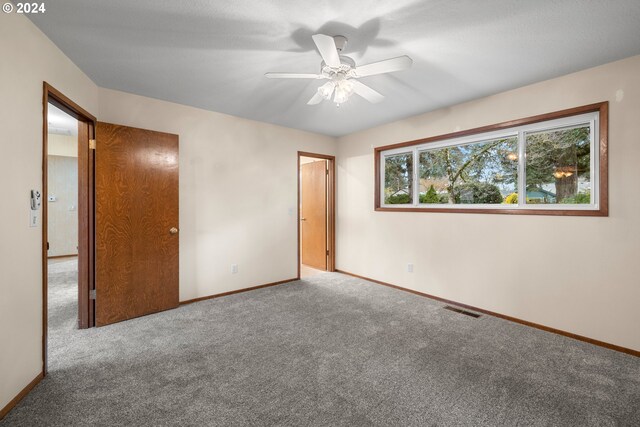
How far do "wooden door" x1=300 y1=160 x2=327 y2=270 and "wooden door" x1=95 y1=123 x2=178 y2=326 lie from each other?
2642 mm

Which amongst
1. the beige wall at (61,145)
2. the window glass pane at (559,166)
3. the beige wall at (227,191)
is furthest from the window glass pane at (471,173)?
the beige wall at (61,145)

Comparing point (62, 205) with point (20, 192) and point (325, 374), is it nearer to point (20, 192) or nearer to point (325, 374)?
point (20, 192)

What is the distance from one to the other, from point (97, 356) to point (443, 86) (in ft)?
13.0

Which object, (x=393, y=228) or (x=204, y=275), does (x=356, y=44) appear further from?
(x=204, y=275)

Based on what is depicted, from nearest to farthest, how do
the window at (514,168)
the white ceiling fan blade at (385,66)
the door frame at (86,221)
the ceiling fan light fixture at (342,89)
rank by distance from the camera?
the white ceiling fan blade at (385,66), the ceiling fan light fixture at (342,89), the window at (514,168), the door frame at (86,221)

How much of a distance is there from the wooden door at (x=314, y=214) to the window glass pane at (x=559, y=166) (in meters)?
3.13

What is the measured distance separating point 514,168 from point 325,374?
2.89 metres

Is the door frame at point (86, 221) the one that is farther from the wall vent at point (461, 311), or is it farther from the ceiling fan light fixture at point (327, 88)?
the wall vent at point (461, 311)

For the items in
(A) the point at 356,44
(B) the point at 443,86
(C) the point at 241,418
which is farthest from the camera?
(B) the point at 443,86

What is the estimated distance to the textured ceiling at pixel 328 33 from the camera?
70.2 inches

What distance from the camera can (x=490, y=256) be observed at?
3217 millimetres

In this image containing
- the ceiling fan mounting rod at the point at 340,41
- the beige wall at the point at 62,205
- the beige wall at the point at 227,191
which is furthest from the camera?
the beige wall at the point at 62,205

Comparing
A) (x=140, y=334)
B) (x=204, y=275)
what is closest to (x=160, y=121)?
(x=204, y=275)

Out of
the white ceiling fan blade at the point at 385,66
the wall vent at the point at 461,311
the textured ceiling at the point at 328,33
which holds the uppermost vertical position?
the textured ceiling at the point at 328,33
